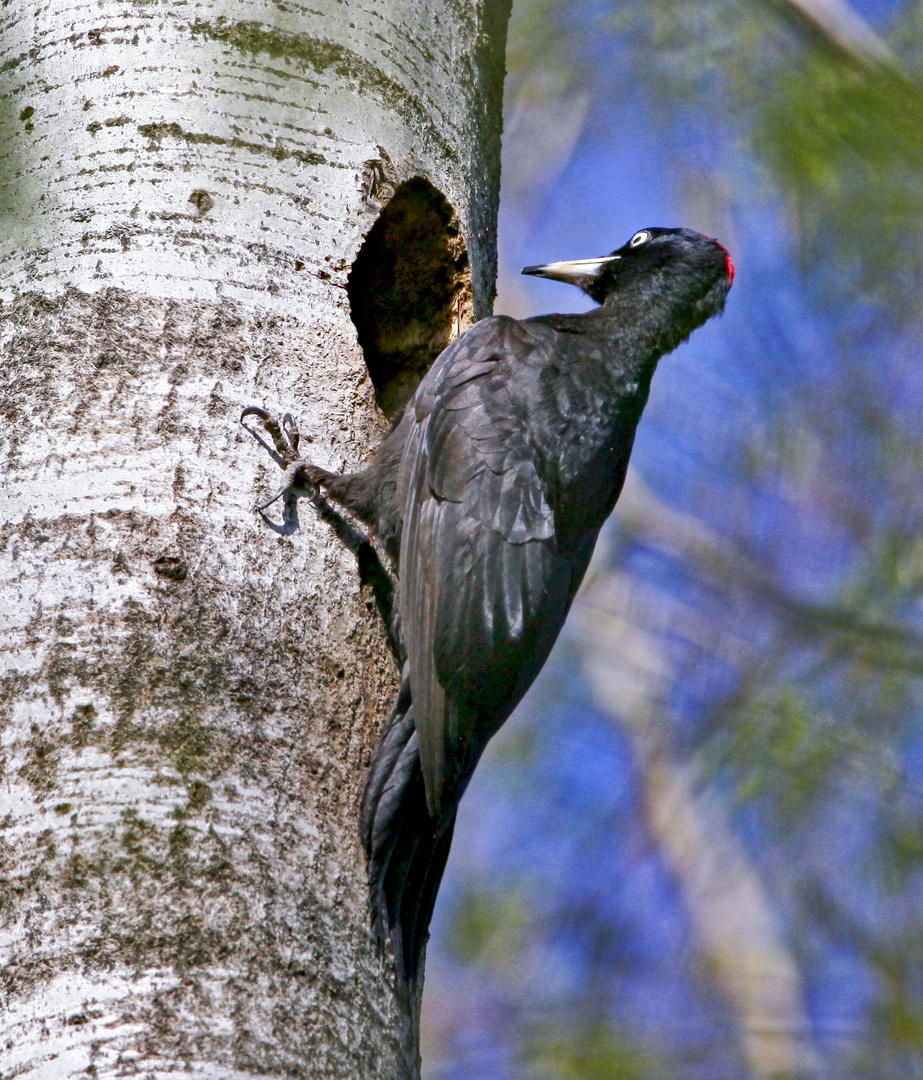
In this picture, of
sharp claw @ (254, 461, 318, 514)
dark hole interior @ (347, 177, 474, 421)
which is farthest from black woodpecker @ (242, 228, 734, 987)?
dark hole interior @ (347, 177, 474, 421)

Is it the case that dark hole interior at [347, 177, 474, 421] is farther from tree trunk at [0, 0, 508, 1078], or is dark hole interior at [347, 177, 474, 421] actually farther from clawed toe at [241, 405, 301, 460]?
clawed toe at [241, 405, 301, 460]

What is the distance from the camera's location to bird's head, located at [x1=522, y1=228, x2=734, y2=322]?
13.0ft

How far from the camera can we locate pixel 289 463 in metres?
2.42

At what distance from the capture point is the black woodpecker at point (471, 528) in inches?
96.9

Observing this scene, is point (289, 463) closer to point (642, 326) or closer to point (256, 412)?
point (256, 412)

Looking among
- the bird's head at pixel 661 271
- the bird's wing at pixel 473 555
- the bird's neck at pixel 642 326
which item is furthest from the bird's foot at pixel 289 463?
the bird's head at pixel 661 271

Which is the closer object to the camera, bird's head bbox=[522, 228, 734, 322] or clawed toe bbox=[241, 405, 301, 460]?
clawed toe bbox=[241, 405, 301, 460]

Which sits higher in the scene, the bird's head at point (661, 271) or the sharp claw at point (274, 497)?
the bird's head at point (661, 271)

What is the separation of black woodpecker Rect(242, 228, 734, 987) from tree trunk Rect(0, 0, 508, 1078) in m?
0.09

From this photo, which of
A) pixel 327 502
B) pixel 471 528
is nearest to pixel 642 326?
pixel 471 528

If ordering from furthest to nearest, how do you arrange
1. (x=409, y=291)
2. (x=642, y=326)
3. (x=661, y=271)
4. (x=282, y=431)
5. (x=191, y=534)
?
(x=661, y=271) < (x=642, y=326) < (x=409, y=291) < (x=282, y=431) < (x=191, y=534)

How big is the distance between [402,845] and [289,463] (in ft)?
2.45

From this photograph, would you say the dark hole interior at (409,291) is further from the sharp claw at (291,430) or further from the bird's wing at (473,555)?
the sharp claw at (291,430)

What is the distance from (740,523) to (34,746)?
366 centimetres
